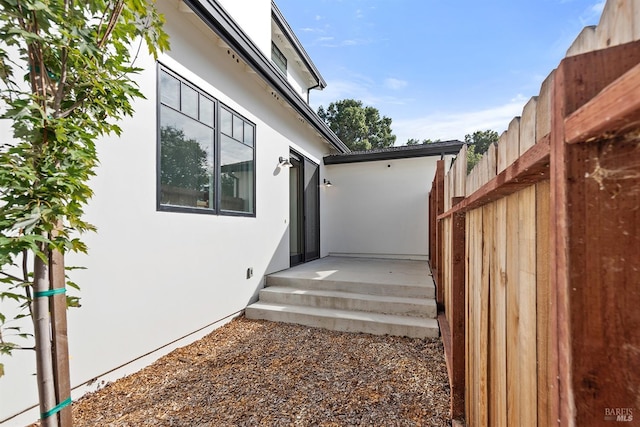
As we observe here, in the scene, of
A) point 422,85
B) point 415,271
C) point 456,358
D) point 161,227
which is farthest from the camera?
point 422,85

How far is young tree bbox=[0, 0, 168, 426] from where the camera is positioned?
3.55 feet

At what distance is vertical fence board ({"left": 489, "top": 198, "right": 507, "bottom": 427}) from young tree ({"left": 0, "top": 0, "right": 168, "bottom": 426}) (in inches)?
69.1

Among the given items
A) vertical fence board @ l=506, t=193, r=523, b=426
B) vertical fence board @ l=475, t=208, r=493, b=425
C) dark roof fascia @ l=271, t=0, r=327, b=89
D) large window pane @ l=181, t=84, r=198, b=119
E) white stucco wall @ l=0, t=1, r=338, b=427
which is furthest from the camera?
dark roof fascia @ l=271, t=0, r=327, b=89

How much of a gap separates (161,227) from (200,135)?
1234 mm

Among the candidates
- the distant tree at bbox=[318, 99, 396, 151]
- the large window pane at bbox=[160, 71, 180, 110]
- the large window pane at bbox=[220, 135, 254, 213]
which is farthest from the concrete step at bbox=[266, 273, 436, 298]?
the distant tree at bbox=[318, 99, 396, 151]

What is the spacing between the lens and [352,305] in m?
3.86

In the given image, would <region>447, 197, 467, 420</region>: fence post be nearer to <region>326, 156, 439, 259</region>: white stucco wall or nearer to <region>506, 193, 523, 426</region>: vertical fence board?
<region>506, 193, 523, 426</region>: vertical fence board

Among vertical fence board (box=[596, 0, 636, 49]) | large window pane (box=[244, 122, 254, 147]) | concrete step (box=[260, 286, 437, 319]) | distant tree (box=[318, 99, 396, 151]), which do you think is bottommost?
concrete step (box=[260, 286, 437, 319])

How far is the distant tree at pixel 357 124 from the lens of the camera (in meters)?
20.2

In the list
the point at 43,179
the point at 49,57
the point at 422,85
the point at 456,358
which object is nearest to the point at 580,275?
the point at 456,358

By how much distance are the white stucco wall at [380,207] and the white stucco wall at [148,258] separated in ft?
13.0

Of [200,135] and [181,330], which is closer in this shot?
[181,330]

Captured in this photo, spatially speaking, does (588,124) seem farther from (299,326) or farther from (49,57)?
(299,326)

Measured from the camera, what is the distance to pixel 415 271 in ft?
17.5
